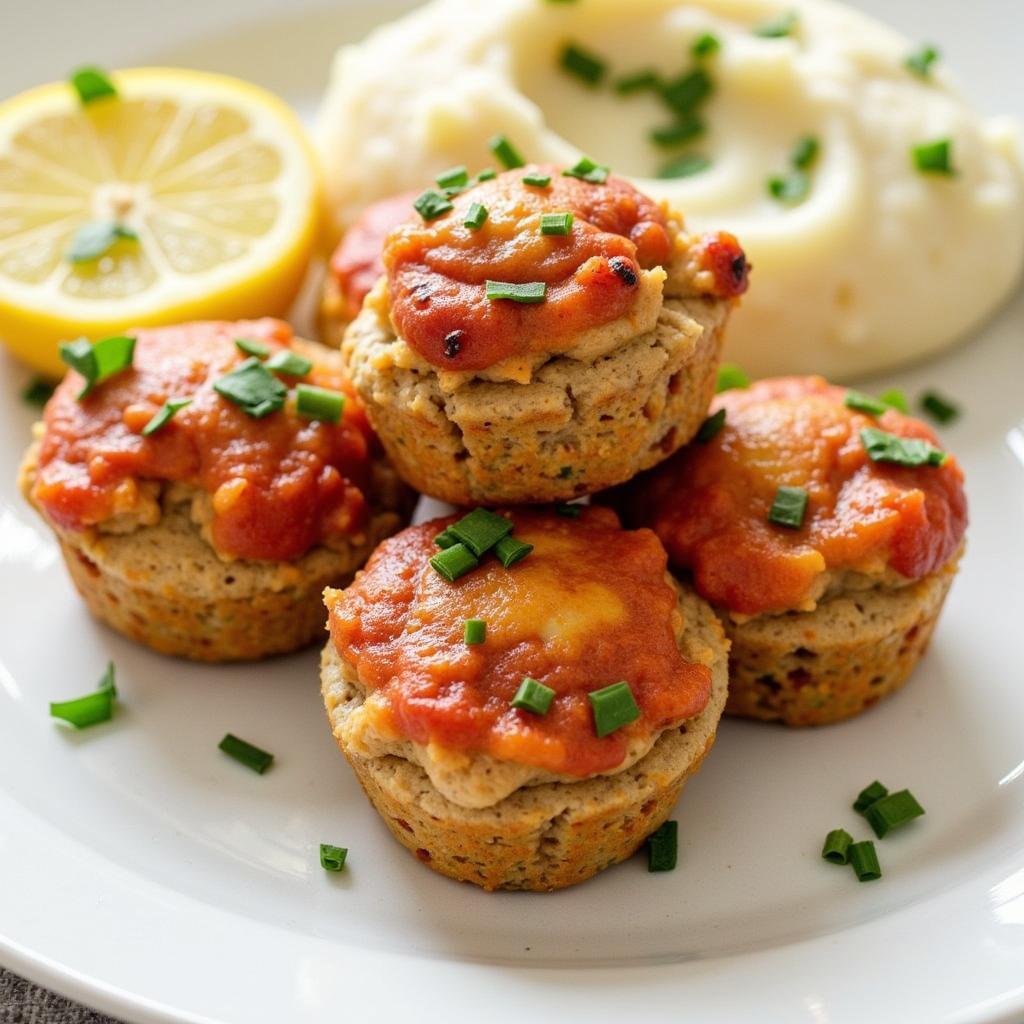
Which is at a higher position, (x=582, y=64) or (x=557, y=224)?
(x=557, y=224)

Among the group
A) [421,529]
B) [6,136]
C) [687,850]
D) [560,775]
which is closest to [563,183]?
[421,529]

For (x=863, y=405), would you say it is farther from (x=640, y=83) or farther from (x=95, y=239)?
(x=95, y=239)

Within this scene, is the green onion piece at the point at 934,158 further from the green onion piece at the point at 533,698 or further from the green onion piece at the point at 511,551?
the green onion piece at the point at 533,698

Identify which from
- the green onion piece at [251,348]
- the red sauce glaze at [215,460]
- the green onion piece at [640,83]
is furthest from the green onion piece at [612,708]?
the green onion piece at [640,83]

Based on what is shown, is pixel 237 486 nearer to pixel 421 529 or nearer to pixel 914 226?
pixel 421 529

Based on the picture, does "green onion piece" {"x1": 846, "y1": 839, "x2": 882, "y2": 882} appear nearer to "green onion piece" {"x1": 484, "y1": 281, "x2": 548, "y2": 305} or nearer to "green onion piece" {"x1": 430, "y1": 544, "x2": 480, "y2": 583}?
"green onion piece" {"x1": 430, "y1": 544, "x2": 480, "y2": 583}

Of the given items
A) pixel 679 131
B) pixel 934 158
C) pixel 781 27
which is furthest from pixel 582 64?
pixel 934 158
